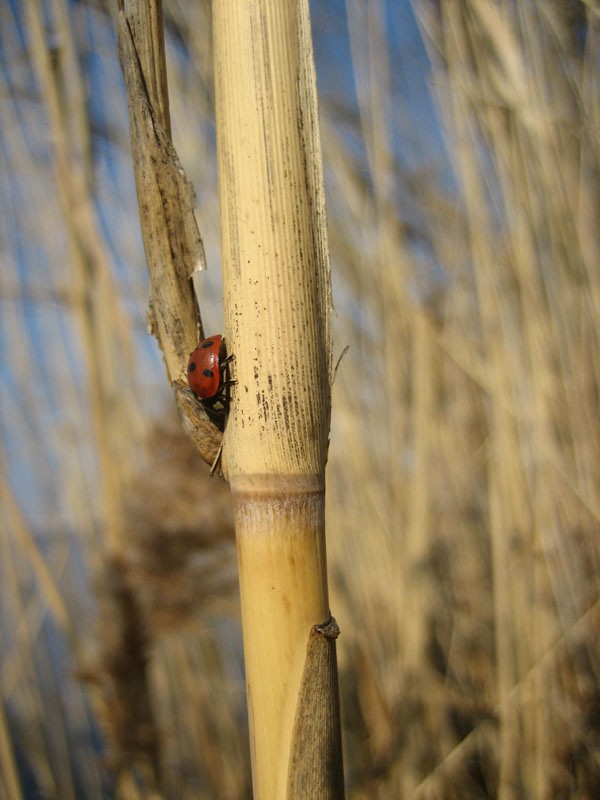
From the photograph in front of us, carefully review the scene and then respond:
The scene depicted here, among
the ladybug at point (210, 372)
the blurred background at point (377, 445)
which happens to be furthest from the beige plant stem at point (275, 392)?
the blurred background at point (377, 445)

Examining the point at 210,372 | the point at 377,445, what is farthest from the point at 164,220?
the point at 377,445

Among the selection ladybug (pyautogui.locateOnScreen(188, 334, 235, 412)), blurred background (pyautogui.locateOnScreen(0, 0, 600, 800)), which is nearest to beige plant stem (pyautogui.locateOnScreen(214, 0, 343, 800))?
ladybug (pyautogui.locateOnScreen(188, 334, 235, 412))

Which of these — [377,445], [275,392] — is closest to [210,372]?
[275,392]

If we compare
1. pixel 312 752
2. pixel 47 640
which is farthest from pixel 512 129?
pixel 47 640

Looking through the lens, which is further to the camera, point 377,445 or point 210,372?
point 377,445

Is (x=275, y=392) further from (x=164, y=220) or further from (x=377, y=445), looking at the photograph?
(x=377, y=445)

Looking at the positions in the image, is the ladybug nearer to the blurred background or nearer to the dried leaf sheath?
the dried leaf sheath

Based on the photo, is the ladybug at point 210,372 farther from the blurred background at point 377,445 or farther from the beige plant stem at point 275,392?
the blurred background at point 377,445
